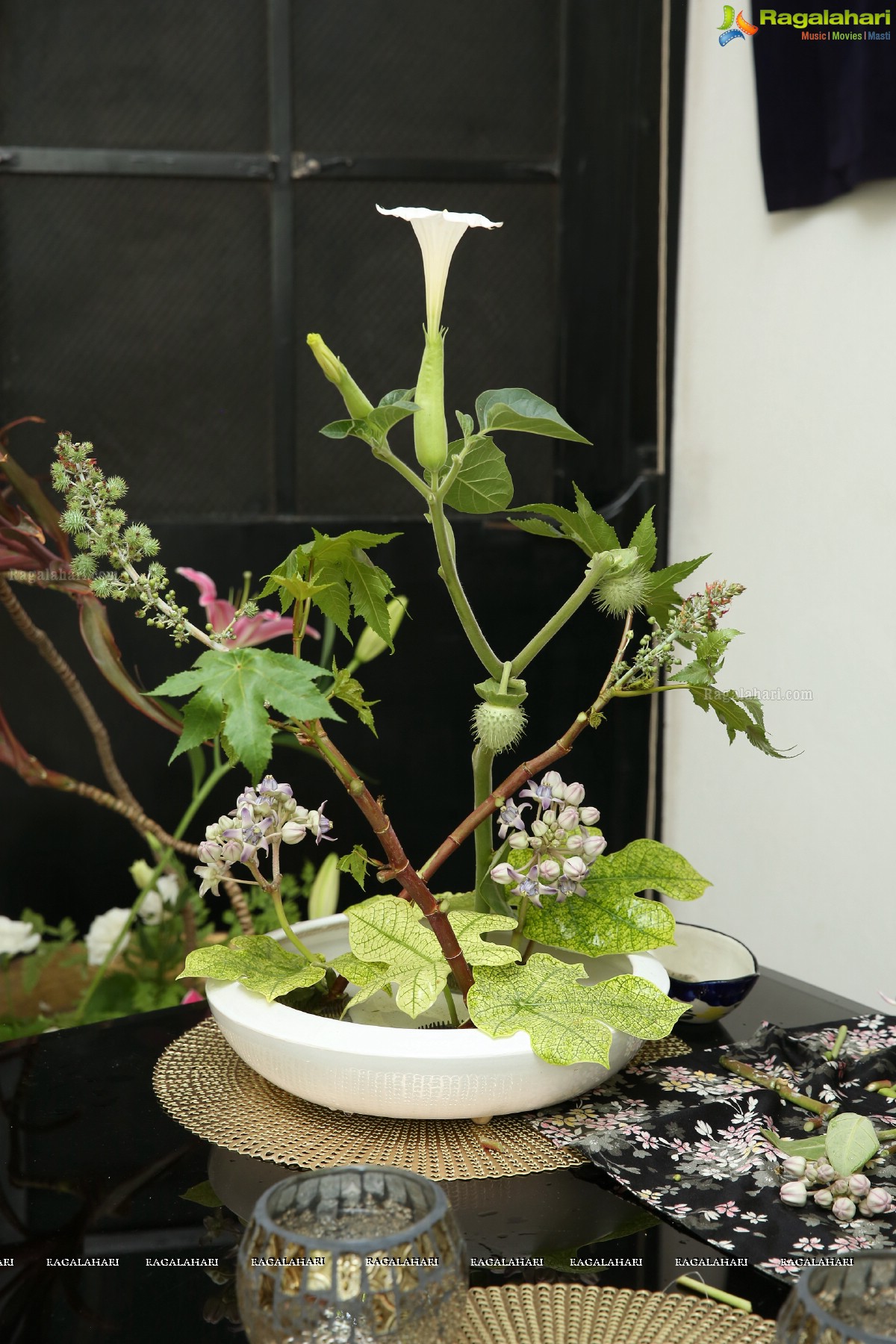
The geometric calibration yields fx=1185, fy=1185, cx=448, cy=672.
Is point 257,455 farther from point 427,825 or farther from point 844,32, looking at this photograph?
point 844,32

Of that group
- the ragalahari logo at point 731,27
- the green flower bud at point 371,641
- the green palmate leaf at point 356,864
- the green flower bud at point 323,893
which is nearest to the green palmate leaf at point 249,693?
the green palmate leaf at point 356,864

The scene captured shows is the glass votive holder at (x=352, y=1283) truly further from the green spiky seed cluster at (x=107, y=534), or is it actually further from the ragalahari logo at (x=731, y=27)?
the ragalahari logo at (x=731, y=27)

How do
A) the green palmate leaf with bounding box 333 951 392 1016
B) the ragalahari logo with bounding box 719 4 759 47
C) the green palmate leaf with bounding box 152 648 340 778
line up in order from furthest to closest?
the ragalahari logo with bounding box 719 4 759 47 < the green palmate leaf with bounding box 333 951 392 1016 < the green palmate leaf with bounding box 152 648 340 778

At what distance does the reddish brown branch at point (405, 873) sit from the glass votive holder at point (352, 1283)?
0.26m

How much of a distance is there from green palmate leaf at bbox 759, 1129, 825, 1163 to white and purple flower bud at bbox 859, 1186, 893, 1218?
0.11 feet

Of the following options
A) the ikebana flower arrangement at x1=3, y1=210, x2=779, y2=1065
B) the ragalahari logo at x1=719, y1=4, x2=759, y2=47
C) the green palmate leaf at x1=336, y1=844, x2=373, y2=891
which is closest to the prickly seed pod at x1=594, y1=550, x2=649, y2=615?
the ikebana flower arrangement at x1=3, y1=210, x2=779, y2=1065

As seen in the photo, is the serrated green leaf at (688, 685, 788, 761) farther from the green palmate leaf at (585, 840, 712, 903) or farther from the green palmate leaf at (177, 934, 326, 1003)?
the green palmate leaf at (177, 934, 326, 1003)

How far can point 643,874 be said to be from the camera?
2.64 ft

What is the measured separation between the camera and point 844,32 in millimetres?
1449

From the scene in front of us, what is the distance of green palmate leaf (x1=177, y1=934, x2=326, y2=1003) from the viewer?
2.36 ft

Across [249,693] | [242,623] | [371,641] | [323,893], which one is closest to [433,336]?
[249,693]

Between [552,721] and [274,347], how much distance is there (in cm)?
74

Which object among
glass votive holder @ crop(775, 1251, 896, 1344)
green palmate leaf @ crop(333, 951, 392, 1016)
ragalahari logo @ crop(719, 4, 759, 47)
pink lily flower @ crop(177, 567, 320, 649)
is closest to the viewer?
glass votive holder @ crop(775, 1251, 896, 1344)

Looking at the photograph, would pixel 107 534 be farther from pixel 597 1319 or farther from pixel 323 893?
pixel 323 893
